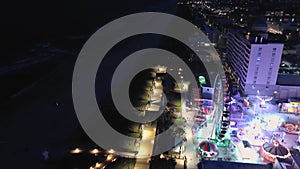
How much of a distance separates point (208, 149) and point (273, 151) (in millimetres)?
1638

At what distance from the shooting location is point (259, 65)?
9781mm

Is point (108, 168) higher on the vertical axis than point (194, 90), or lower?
lower

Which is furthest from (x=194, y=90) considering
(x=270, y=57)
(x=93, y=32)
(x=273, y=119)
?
(x=93, y=32)

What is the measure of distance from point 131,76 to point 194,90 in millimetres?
4110

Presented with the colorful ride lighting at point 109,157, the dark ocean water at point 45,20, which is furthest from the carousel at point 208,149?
the dark ocean water at point 45,20

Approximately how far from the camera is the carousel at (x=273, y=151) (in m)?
6.13

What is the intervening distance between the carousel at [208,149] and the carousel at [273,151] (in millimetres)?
1265

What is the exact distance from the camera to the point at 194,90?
9055 millimetres

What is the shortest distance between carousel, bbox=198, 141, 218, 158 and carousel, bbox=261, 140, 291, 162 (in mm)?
1265

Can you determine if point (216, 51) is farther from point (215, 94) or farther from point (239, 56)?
point (215, 94)

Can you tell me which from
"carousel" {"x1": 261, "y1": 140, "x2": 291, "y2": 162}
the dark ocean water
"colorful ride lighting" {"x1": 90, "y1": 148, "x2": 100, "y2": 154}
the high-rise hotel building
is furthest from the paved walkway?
the dark ocean water

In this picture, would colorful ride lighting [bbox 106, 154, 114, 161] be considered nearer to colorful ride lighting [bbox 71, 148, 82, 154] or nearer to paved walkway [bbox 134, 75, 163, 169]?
paved walkway [bbox 134, 75, 163, 169]

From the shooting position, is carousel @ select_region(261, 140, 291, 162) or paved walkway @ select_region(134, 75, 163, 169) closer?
paved walkway @ select_region(134, 75, 163, 169)

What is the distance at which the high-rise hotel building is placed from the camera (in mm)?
9570
